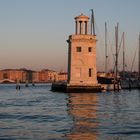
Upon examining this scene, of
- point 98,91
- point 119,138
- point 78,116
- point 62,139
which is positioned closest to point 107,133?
point 119,138

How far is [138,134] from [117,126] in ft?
10.0

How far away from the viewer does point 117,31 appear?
86.3 meters

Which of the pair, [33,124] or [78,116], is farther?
[78,116]

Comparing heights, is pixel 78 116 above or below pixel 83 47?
below

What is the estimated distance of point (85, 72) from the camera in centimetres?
7094

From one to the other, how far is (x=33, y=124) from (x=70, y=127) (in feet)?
8.42

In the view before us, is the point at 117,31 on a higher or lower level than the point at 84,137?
higher

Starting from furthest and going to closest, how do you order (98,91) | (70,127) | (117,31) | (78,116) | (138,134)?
(117,31) < (98,91) < (78,116) < (70,127) < (138,134)

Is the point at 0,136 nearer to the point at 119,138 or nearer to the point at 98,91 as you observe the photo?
the point at 119,138

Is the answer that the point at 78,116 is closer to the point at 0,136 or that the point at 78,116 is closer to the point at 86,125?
the point at 86,125

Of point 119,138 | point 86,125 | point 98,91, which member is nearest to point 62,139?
point 119,138

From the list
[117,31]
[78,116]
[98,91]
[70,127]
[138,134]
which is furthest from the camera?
[117,31]

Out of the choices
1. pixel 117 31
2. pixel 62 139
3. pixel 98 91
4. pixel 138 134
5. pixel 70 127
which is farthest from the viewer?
pixel 117 31

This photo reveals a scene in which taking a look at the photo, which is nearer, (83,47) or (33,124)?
(33,124)
